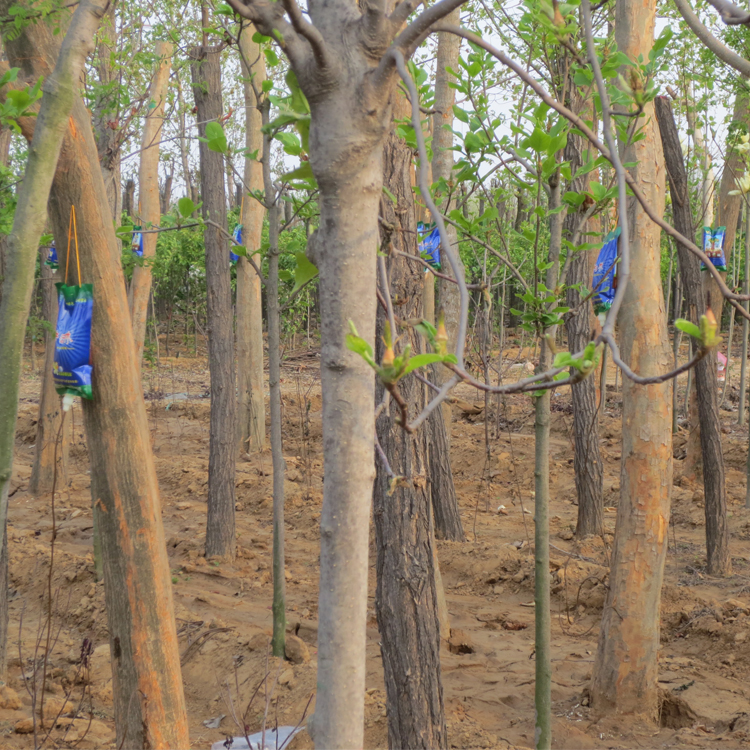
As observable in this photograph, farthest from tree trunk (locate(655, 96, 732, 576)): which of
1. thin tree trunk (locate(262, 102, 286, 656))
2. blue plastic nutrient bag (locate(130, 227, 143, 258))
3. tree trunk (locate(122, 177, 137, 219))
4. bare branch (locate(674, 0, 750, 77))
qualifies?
tree trunk (locate(122, 177, 137, 219))

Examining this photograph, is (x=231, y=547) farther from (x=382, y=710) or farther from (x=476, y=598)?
(x=382, y=710)

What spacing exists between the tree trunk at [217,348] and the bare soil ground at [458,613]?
39 centimetres

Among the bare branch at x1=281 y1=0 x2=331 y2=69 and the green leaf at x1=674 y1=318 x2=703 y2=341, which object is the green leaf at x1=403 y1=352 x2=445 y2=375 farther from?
the bare branch at x1=281 y1=0 x2=331 y2=69

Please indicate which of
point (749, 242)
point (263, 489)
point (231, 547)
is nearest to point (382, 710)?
point (231, 547)

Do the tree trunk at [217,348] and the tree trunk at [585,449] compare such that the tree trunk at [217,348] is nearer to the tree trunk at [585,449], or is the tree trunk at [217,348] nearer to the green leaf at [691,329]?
the tree trunk at [585,449]

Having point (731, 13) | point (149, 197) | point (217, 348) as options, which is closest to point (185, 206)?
point (731, 13)

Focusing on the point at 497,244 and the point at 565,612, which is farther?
the point at 497,244

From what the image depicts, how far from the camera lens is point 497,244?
53.6 feet

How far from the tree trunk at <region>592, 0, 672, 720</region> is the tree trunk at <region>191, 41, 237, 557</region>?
358 centimetres

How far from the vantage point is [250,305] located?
337 inches

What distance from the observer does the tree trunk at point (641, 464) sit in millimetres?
Answer: 3342

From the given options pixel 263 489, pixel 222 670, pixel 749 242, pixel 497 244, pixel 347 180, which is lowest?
pixel 222 670

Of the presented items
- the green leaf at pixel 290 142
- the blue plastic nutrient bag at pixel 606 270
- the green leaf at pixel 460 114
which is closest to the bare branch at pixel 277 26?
the green leaf at pixel 290 142

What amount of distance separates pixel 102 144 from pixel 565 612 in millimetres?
4795
